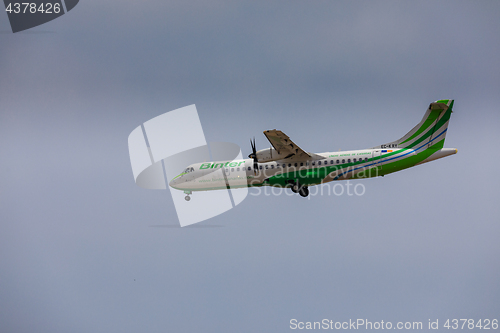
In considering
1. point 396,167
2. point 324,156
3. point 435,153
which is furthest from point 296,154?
point 435,153

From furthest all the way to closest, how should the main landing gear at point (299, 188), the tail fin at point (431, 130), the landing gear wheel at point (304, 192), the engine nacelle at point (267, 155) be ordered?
the landing gear wheel at point (304, 192), the main landing gear at point (299, 188), the engine nacelle at point (267, 155), the tail fin at point (431, 130)

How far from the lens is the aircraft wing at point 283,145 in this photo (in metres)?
36.1

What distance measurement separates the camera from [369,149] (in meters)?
38.3

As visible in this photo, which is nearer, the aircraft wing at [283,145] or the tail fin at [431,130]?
the aircraft wing at [283,145]

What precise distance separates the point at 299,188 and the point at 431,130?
489 inches

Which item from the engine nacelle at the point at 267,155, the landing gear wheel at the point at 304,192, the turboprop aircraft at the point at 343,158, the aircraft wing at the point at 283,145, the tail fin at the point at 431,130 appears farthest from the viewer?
the landing gear wheel at the point at 304,192

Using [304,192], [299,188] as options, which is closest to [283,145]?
[299,188]

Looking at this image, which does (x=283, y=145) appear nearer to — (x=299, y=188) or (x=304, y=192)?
(x=299, y=188)

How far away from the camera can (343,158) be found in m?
38.2

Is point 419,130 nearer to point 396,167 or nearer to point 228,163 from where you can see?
point 396,167

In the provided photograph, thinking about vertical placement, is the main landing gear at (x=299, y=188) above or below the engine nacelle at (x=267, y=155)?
below

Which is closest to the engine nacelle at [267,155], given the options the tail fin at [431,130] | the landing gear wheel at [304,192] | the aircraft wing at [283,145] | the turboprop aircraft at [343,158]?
the turboprop aircraft at [343,158]

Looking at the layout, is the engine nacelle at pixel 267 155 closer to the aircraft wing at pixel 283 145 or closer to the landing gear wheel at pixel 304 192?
the aircraft wing at pixel 283 145

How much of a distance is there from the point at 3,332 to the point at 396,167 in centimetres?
6776
